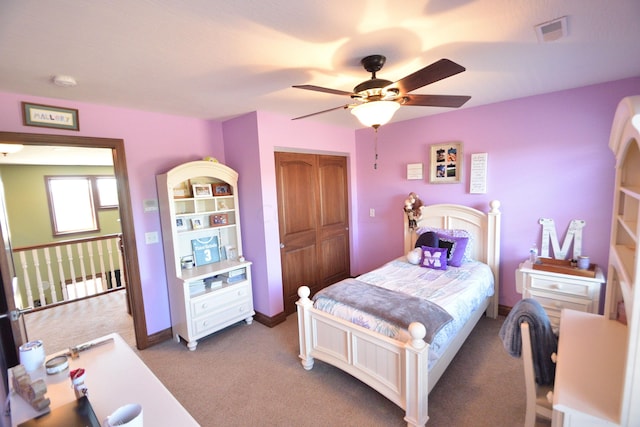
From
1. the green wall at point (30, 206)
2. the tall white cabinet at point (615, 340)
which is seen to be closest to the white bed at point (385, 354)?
the tall white cabinet at point (615, 340)

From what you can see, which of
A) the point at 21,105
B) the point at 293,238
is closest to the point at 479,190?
the point at 293,238

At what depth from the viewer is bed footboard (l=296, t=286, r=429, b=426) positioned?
1729 mm

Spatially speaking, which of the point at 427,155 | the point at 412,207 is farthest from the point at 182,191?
the point at 427,155

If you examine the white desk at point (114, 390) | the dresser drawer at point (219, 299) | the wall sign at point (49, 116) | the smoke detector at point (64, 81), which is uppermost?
the smoke detector at point (64, 81)

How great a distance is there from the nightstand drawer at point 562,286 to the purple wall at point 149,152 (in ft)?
12.3

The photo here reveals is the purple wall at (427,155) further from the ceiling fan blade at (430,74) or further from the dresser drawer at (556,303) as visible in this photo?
the ceiling fan blade at (430,74)

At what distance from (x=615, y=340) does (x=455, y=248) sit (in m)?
1.62

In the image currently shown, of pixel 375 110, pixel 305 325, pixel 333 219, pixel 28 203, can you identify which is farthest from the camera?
pixel 28 203

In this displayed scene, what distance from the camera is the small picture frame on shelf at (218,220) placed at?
323cm

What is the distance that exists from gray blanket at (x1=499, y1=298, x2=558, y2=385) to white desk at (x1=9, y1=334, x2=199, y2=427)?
1.61 meters

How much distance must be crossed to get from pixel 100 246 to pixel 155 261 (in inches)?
94.9

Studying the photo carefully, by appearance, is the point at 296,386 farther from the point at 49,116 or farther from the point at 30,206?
the point at 30,206

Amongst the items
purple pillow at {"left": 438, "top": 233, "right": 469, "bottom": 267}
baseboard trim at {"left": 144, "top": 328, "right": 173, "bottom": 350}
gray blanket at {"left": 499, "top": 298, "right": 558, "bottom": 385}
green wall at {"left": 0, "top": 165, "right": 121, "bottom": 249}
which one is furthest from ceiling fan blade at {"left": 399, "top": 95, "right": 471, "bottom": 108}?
green wall at {"left": 0, "top": 165, "right": 121, "bottom": 249}

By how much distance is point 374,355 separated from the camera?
1.98 meters
